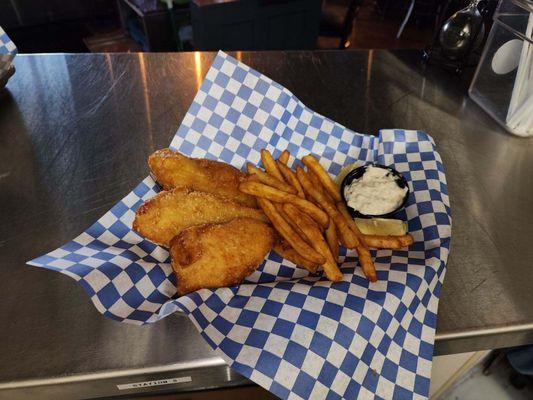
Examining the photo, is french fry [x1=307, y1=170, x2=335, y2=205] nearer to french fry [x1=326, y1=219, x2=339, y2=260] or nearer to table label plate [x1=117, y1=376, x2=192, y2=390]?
french fry [x1=326, y1=219, x2=339, y2=260]

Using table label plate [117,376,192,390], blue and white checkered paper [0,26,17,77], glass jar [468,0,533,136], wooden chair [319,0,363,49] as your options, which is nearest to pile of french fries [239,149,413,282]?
table label plate [117,376,192,390]

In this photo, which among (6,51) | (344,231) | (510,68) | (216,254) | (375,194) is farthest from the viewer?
(6,51)

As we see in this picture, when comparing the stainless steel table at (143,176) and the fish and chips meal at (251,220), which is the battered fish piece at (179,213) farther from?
the stainless steel table at (143,176)

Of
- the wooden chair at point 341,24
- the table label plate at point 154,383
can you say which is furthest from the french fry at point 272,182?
the wooden chair at point 341,24

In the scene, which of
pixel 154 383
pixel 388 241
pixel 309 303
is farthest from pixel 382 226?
pixel 154 383

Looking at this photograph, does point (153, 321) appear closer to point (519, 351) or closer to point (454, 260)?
point (454, 260)

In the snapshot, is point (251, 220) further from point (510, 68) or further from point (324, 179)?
point (510, 68)
